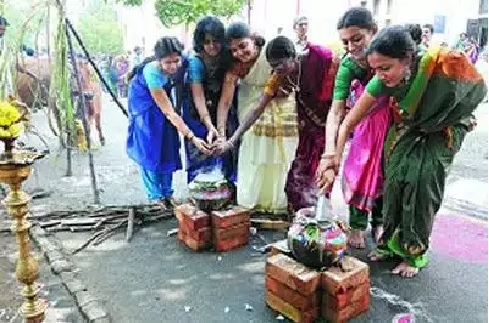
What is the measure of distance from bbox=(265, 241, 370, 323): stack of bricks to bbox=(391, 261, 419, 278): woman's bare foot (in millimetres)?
527

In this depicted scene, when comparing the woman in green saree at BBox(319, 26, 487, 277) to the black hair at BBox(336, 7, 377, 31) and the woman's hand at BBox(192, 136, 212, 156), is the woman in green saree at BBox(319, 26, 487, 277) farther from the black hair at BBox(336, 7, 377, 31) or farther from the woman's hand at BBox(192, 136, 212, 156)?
the woman's hand at BBox(192, 136, 212, 156)

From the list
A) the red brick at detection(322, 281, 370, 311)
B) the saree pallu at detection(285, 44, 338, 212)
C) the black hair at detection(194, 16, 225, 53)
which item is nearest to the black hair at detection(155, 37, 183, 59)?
the black hair at detection(194, 16, 225, 53)

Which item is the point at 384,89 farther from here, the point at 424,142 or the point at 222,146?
the point at 222,146

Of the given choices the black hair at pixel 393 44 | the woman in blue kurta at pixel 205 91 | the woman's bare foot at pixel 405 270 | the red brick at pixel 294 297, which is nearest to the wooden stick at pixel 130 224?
the woman in blue kurta at pixel 205 91

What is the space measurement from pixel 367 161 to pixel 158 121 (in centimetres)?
163

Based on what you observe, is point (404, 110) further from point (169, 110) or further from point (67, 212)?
point (67, 212)

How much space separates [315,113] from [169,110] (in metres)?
1.02

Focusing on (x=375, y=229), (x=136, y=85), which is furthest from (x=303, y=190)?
(x=136, y=85)

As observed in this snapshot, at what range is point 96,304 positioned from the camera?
8.73ft

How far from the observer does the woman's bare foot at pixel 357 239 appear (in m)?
3.40

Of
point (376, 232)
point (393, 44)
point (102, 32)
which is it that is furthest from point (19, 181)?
point (102, 32)

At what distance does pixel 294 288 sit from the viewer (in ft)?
7.99

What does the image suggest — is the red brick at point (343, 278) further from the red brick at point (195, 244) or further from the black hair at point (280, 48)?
the black hair at point (280, 48)

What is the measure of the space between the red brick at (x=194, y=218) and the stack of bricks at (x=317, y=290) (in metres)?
0.84
